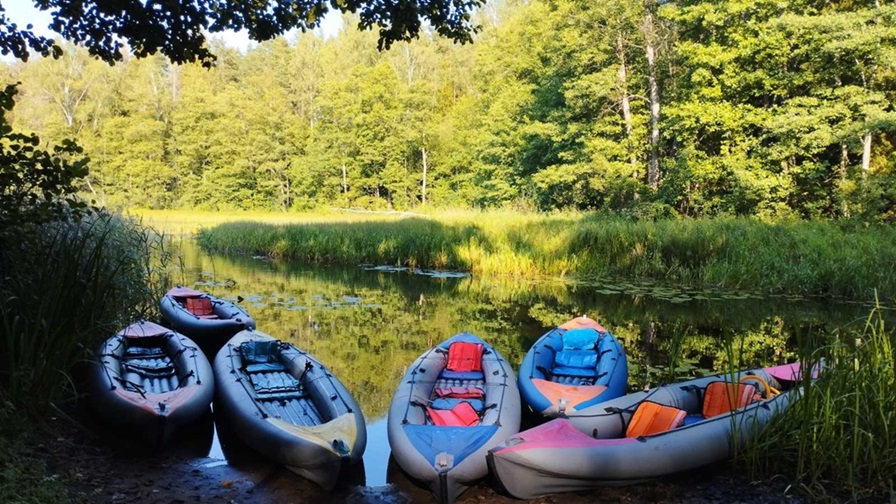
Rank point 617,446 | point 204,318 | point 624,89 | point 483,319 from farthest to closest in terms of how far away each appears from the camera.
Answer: point 624,89 < point 483,319 < point 204,318 < point 617,446

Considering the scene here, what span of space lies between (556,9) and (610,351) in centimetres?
2213

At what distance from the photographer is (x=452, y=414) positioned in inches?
Answer: 194

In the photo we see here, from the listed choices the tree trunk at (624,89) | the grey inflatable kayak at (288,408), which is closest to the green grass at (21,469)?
the grey inflatable kayak at (288,408)

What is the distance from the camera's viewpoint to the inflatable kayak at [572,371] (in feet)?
17.1

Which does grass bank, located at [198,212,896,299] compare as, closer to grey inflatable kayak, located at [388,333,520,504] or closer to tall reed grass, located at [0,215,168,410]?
grey inflatable kayak, located at [388,333,520,504]

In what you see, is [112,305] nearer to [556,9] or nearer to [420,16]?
[420,16]

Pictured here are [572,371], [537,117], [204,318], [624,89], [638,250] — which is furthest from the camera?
[537,117]

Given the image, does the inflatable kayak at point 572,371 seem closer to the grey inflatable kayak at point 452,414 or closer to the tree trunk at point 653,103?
the grey inflatable kayak at point 452,414

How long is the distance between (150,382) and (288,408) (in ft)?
4.89

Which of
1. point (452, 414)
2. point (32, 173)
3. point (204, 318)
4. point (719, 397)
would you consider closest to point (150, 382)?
point (32, 173)

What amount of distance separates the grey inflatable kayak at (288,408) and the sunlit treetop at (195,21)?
287 cm

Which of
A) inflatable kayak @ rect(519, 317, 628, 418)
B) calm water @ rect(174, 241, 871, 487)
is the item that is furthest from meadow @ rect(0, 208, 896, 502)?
inflatable kayak @ rect(519, 317, 628, 418)

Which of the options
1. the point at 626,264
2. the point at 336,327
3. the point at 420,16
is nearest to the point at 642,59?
the point at 626,264

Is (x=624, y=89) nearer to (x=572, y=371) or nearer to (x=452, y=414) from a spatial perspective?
(x=572, y=371)
